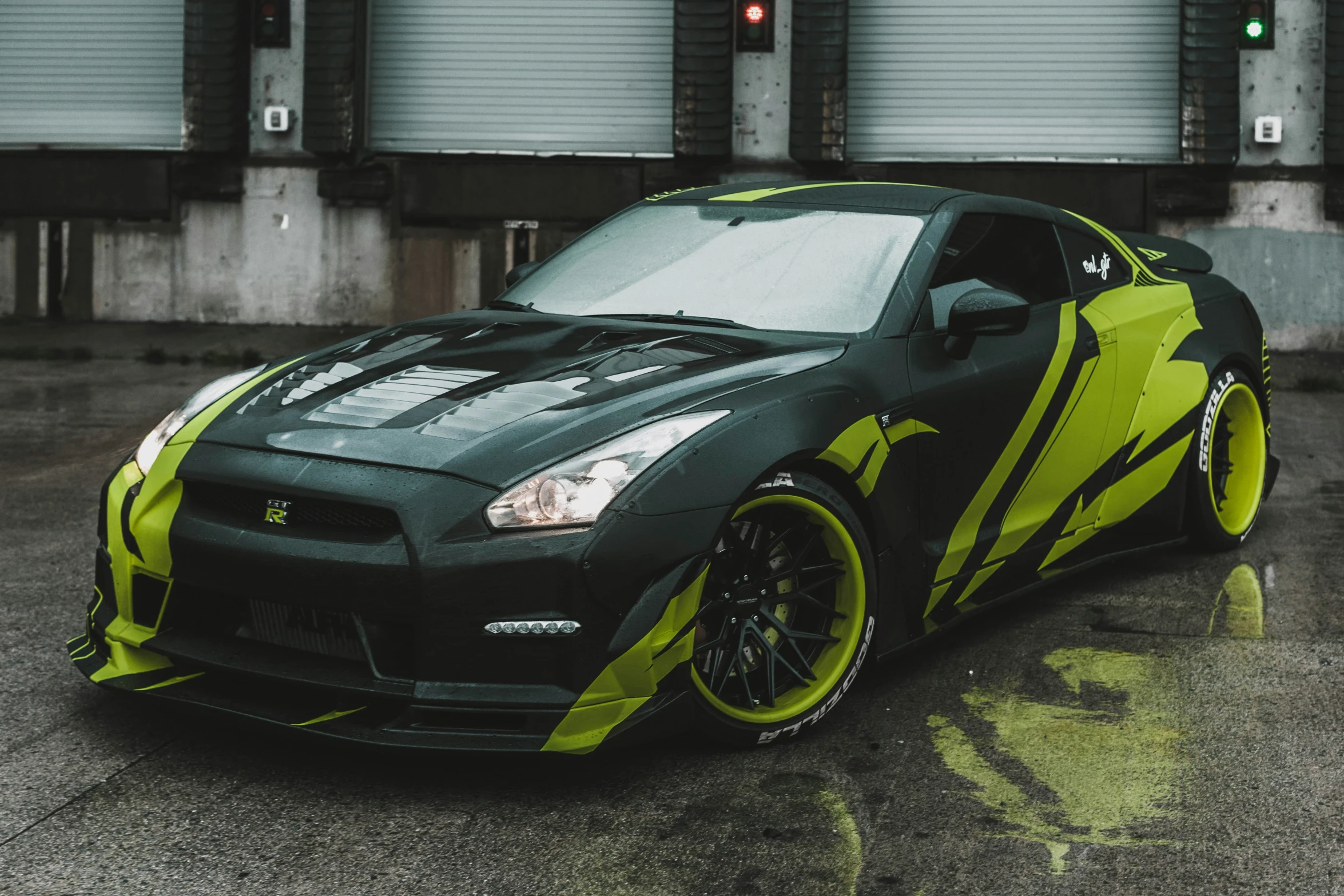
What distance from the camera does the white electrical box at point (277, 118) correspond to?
42.7ft

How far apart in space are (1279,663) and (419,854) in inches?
101

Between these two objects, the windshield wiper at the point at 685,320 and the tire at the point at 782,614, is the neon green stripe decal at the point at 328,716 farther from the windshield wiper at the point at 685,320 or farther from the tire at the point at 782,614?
the windshield wiper at the point at 685,320

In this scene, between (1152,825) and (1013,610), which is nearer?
(1152,825)

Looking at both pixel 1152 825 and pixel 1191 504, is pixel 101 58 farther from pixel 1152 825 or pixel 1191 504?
pixel 1152 825

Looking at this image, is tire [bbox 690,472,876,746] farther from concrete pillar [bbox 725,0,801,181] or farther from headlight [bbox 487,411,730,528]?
concrete pillar [bbox 725,0,801,181]

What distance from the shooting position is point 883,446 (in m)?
3.79

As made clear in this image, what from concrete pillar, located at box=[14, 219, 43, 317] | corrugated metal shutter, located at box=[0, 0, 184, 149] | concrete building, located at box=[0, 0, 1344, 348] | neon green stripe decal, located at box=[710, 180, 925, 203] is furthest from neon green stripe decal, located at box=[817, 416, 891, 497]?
concrete pillar, located at box=[14, 219, 43, 317]

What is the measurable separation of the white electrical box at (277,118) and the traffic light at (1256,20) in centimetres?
793

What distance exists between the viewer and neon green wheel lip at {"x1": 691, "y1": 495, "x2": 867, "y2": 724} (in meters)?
3.51

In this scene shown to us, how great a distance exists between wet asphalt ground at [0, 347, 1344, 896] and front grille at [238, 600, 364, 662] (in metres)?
0.31

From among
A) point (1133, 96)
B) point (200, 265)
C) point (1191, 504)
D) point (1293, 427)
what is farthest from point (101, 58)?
point (1191, 504)

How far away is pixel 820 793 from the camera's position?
3.27m

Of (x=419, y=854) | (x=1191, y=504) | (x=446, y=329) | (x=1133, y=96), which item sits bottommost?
(x=419, y=854)

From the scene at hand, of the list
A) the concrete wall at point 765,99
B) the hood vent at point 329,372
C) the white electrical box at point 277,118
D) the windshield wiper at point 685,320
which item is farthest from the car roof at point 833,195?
the white electrical box at point 277,118
